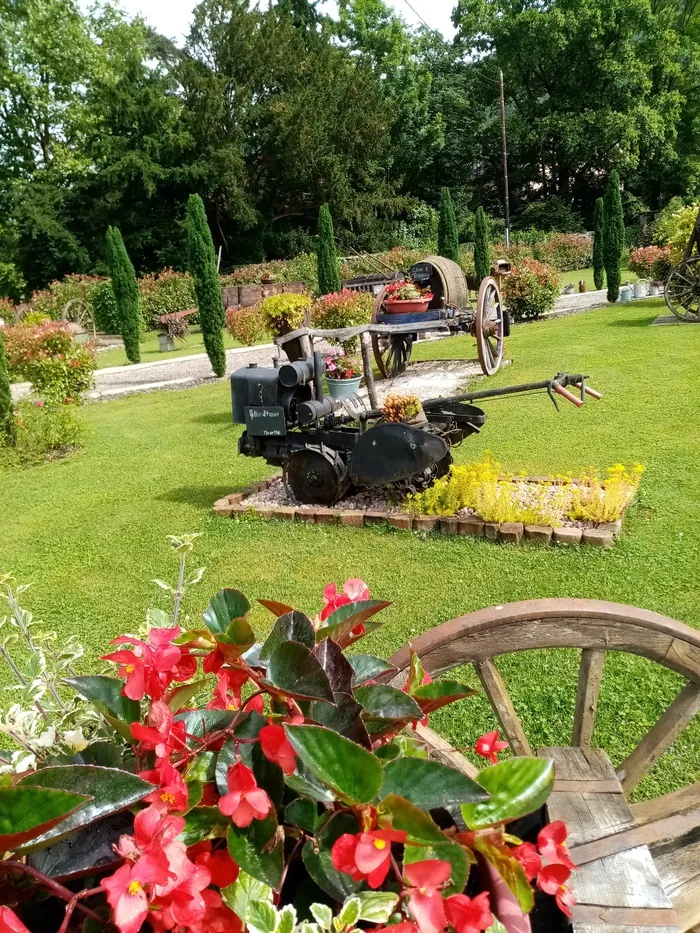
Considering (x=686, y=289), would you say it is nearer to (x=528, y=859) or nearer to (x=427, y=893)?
(x=528, y=859)

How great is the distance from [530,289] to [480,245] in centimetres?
523

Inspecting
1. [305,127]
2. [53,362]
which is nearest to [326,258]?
[53,362]

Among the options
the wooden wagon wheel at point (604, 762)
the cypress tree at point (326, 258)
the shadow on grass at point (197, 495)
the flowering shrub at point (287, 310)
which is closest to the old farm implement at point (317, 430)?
the shadow on grass at point (197, 495)

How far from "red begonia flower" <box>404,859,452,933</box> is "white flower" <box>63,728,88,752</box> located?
1.63ft

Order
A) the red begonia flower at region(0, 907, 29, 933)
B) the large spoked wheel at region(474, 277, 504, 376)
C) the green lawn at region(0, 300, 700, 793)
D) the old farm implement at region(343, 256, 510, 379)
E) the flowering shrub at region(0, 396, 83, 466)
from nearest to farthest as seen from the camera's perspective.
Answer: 1. the red begonia flower at region(0, 907, 29, 933)
2. the green lawn at region(0, 300, 700, 793)
3. the flowering shrub at region(0, 396, 83, 466)
4. the large spoked wheel at region(474, 277, 504, 376)
5. the old farm implement at region(343, 256, 510, 379)

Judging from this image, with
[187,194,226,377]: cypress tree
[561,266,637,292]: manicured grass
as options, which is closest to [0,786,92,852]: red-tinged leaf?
[187,194,226,377]: cypress tree

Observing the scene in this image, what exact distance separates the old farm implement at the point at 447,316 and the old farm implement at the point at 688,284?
9.88ft

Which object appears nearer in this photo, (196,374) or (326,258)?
(196,374)

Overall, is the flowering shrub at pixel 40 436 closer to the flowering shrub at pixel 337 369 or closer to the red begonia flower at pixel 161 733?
the flowering shrub at pixel 337 369

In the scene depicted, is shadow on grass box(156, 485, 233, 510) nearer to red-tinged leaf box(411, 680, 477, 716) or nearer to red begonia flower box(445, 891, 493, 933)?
red-tinged leaf box(411, 680, 477, 716)

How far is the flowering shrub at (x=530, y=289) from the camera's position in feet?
47.4

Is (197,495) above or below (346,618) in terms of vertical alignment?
below

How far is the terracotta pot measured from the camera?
9383mm

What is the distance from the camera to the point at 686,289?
11.9 m
